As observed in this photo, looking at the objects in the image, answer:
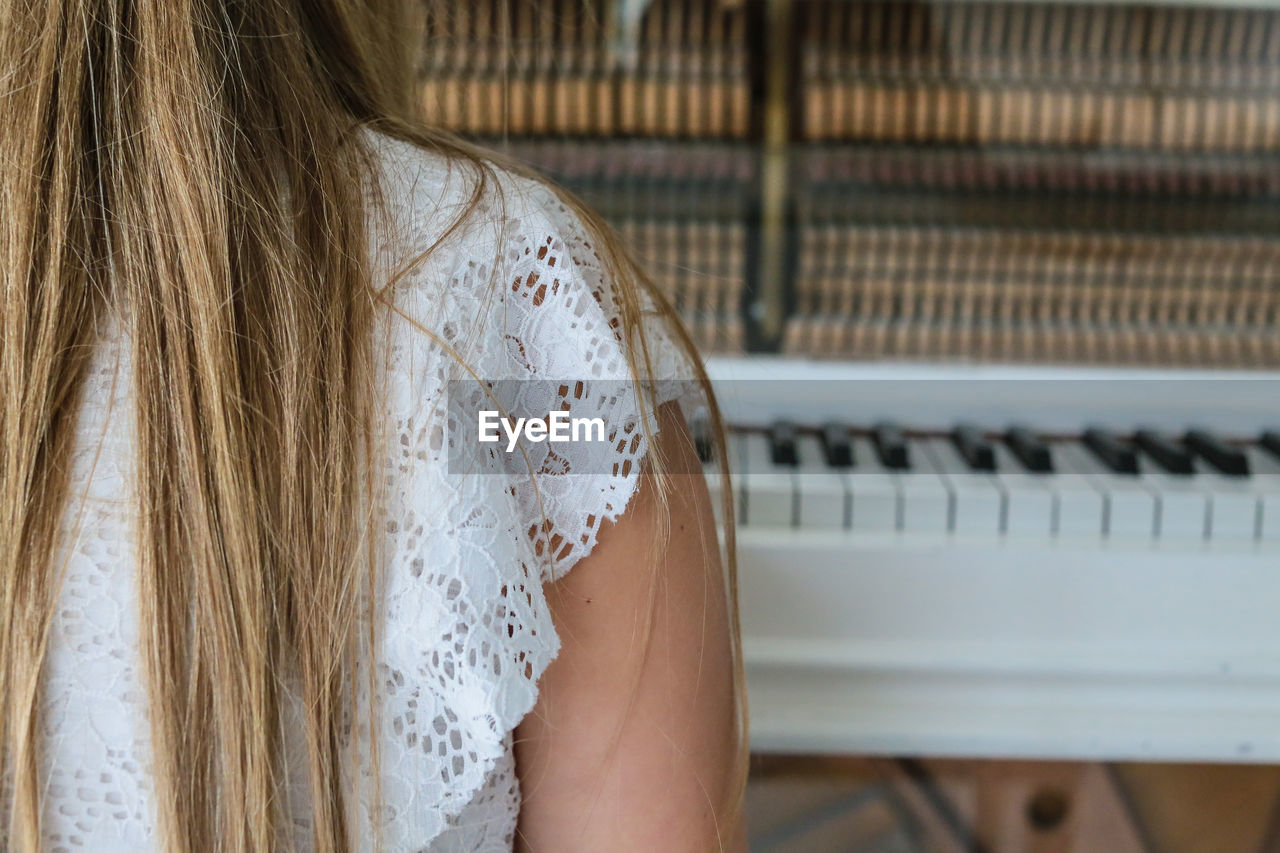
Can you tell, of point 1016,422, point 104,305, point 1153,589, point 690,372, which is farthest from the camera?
point 1016,422

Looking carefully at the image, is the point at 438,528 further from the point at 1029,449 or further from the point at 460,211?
the point at 1029,449

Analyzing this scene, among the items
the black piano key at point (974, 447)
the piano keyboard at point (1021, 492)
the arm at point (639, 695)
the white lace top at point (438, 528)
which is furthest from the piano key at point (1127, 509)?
the white lace top at point (438, 528)

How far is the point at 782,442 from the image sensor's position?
1.48 metres

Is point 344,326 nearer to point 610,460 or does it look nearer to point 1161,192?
point 610,460

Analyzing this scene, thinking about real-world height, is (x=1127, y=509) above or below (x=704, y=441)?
below

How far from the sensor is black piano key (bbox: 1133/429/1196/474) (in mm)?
1409

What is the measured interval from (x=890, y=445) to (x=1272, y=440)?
0.56m

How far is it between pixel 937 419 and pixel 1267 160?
2.09 feet

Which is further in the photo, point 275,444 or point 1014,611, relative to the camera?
point 1014,611

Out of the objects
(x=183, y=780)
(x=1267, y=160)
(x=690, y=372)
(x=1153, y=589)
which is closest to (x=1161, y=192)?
(x=1267, y=160)

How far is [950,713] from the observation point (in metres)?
1.32

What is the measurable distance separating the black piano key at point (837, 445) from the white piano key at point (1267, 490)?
0.51 meters

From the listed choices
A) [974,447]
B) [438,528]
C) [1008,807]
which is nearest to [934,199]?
[974,447]

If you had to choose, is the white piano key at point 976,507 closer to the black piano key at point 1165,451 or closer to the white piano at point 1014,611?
the white piano at point 1014,611
